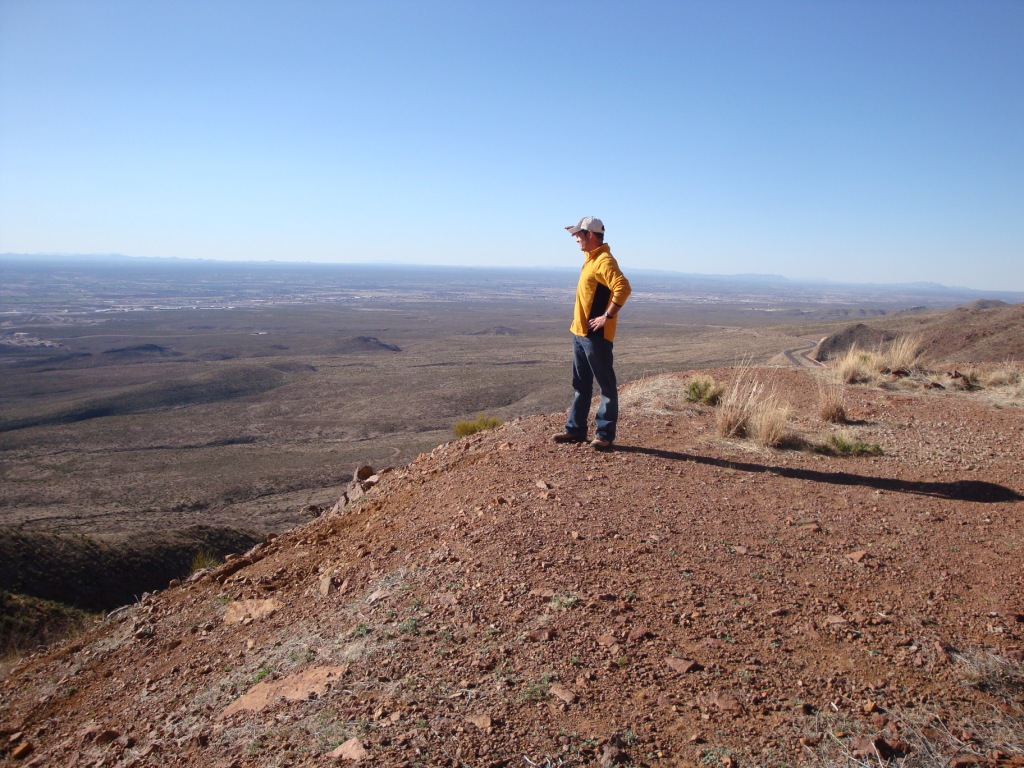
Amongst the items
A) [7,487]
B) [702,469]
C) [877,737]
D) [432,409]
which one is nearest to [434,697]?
[877,737]

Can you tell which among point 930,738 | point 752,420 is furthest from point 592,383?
point 930,738

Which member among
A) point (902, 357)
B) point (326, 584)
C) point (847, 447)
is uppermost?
point (902, 357)

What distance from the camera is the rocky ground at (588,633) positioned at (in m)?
2.37

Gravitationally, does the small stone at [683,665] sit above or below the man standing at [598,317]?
below

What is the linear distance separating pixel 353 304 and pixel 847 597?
10522cm

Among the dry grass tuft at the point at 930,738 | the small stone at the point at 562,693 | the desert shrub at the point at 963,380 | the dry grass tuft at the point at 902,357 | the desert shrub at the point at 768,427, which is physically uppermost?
the dry grass tuft at the point at 902,357

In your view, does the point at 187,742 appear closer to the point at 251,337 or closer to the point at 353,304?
the point at 251,337

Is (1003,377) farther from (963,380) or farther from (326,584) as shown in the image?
(326,584)

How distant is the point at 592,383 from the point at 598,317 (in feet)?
2.02

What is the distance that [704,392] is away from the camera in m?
8.11

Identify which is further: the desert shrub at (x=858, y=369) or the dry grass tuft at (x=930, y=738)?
the desert shrub at (x=858, y=369)

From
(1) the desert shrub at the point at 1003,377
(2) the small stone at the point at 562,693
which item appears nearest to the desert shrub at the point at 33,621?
(2) the small stone at the point at 562,693

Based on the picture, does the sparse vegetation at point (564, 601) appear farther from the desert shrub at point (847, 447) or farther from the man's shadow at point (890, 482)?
the desert shrub at point (847, 447)

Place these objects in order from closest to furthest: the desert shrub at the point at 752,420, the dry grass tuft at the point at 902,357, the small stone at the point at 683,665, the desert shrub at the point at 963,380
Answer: the small stone at the point at 683,665
the desert shrub at the point at 752,420
the desert shrub at the point at 963,380
the dry grass tuft at the point at 902,357
